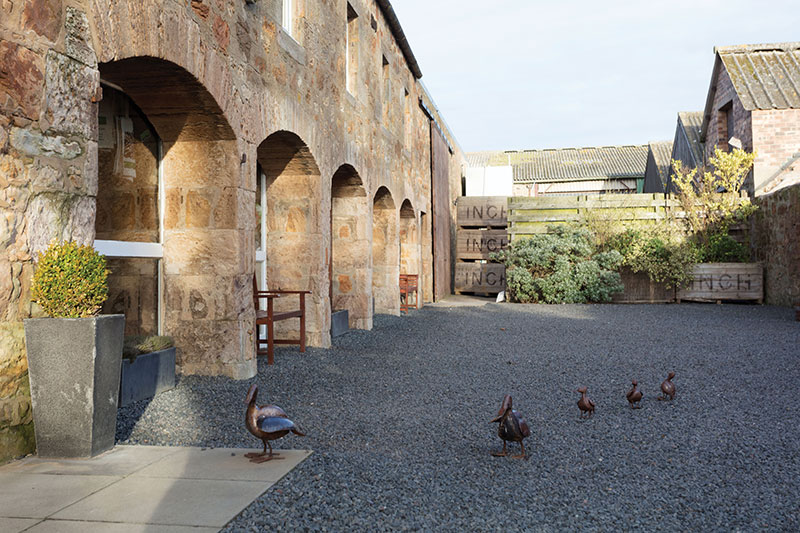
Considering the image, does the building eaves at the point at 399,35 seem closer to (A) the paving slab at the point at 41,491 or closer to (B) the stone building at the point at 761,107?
(B) the stone building at the point at 761,107

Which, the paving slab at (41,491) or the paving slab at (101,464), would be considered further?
the paving slab at (101,464)

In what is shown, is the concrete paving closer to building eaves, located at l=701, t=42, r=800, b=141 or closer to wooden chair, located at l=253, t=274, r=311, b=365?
wooden chair, located at l=253, t=274, r=311, b=365

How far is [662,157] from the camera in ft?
79.3

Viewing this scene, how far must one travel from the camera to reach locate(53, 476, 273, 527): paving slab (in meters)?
2.28

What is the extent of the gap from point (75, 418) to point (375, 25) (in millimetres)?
8412

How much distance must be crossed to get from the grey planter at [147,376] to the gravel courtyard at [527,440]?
0.16 m

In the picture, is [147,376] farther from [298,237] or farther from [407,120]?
[407,120]

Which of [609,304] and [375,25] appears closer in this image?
[375,25]

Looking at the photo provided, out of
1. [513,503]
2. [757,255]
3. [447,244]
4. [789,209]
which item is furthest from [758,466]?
[447,244]

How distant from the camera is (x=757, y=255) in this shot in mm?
12812

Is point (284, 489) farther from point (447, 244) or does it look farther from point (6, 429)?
point (447, 244)

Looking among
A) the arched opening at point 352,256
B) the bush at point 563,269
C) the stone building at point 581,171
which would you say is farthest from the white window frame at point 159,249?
the stone building at point 581,171

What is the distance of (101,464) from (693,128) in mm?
20132

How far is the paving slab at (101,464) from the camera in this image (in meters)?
2.81
